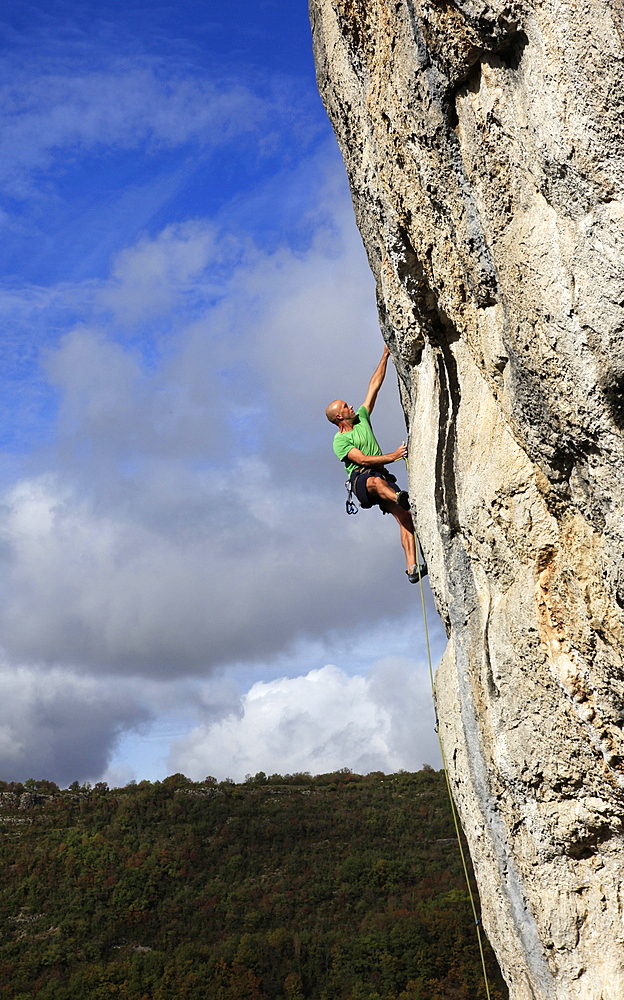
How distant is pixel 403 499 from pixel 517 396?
10.6 feet

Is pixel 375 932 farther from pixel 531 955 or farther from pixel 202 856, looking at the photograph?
pixel 531 955

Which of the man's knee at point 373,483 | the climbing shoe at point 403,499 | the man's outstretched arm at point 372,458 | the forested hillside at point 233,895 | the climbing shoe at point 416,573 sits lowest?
the forested hillside at point 233,895

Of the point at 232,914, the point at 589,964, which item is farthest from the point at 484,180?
the point at 232,914

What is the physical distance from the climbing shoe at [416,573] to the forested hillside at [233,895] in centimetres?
1556

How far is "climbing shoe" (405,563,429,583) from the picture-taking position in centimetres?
722

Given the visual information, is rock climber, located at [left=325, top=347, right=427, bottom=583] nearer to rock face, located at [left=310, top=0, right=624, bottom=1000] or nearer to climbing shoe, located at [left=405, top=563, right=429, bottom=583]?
climbing shoe, located at [left=405, top=563, right=429, bottom=583]

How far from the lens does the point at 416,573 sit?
733cm

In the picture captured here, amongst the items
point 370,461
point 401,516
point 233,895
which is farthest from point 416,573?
point 233,895

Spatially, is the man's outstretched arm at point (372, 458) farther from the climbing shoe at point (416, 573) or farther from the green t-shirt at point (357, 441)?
the climbing shoe at point (416, 573)

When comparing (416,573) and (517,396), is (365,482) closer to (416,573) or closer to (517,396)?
(416,573)

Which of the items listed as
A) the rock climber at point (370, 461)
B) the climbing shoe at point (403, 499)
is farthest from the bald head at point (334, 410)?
the climbing shoe at point (403, 499)

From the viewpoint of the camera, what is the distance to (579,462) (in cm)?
360

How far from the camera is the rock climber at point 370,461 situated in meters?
7.47

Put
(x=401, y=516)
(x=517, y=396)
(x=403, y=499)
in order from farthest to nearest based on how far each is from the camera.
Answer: (x=401, y=516) < (x=403, y=499) < (x=517, y=396)
